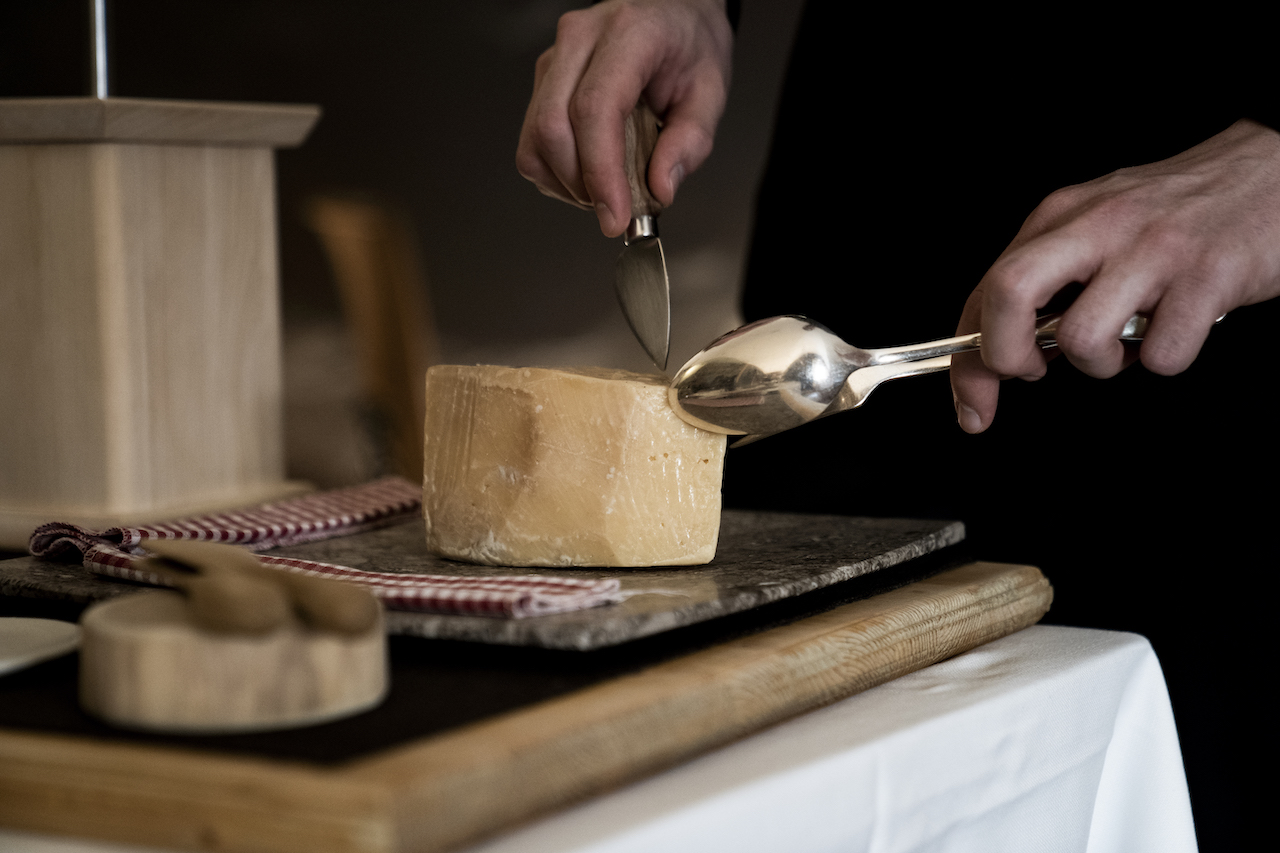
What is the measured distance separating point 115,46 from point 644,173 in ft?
12.5

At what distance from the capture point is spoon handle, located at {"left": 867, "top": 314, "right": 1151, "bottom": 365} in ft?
3.22

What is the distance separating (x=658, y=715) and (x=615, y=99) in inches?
27.7

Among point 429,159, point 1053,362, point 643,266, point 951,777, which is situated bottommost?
point 951,777

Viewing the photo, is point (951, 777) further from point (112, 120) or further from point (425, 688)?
point (112, 120)

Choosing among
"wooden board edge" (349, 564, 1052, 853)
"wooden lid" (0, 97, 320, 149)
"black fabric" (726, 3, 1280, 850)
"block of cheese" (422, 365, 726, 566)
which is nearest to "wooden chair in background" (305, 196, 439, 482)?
"black fabric" (726, 3, 1280, 850)

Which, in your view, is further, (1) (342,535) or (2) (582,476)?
(1) (342,535)

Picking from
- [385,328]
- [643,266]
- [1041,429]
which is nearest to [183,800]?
[643,266]

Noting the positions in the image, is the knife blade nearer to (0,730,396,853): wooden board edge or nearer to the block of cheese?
the block of cheese

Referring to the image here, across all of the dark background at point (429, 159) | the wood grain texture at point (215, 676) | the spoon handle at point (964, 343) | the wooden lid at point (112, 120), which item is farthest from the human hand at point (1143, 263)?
the dark background at point (429, 159)

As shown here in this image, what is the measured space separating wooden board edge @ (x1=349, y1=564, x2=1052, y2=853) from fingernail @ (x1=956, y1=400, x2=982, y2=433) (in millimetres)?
146

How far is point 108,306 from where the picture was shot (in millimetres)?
1307

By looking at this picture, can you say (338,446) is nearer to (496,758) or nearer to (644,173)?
(644,173)

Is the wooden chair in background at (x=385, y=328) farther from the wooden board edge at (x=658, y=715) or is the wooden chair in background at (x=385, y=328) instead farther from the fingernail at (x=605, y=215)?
the wooden board edge at (x=658, y=715)

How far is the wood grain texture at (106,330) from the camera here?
4.28 ft
